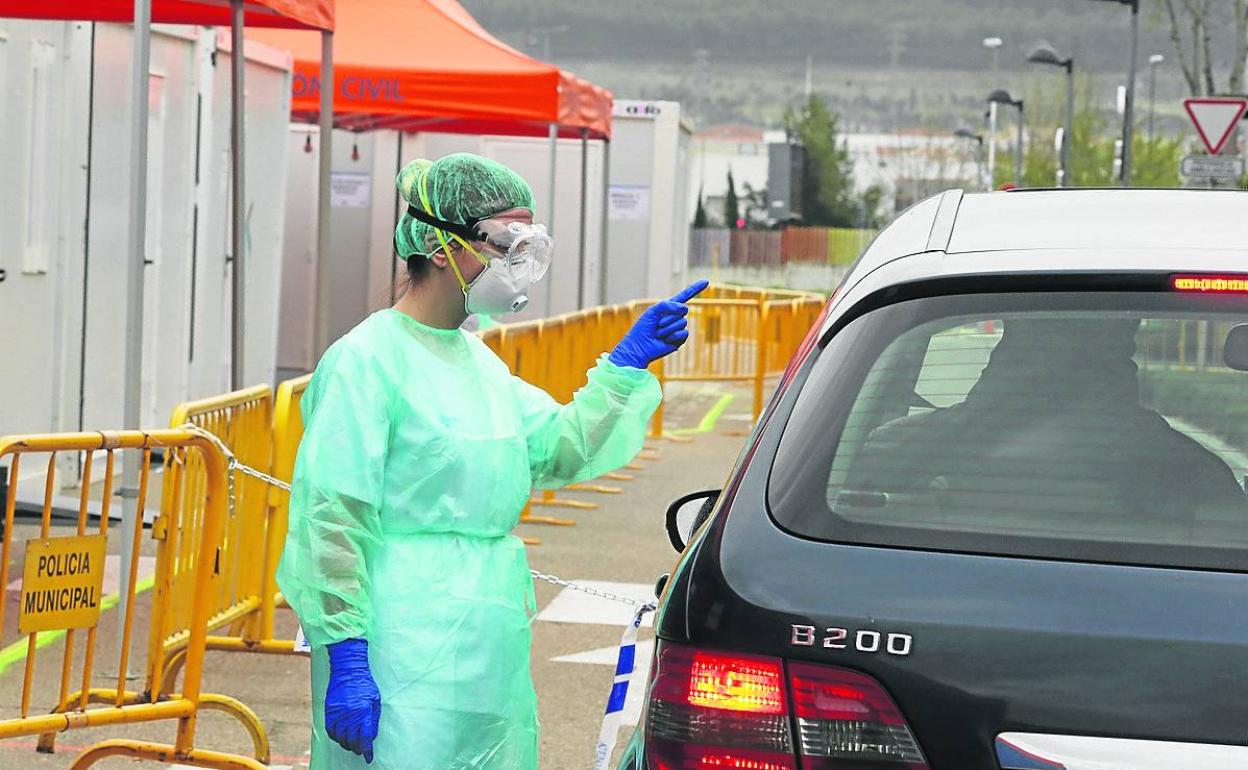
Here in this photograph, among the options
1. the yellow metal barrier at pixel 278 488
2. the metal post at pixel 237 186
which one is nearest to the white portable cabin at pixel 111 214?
the metal post at pixel 237 186

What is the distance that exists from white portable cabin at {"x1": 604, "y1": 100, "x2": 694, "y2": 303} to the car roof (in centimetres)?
1900

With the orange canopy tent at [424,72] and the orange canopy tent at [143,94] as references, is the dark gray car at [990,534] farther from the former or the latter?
the orange canopy tent at [424,72]

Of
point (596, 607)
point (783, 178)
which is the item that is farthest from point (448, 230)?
point (783, 178)

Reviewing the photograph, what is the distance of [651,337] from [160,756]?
209cm

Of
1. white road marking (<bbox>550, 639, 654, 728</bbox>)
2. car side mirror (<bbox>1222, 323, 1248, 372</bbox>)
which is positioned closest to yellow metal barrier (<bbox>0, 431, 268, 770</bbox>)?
white road marking (<bbox>550, 639, 654, 728</bbox>)

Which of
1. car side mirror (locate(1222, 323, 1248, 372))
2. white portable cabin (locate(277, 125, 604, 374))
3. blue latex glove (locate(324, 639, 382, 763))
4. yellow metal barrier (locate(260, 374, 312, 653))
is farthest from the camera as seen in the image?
white portable cabin (locate(277, 125, 604, 374))

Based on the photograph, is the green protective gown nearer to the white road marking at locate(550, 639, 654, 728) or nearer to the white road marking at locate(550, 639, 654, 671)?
the white road marking at locate(550, 639, 654, 728)

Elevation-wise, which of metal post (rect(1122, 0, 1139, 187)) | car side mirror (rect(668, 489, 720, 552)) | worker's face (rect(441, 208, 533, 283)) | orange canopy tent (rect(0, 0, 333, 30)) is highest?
metal post (rect(1122, 0, 1139, 187))

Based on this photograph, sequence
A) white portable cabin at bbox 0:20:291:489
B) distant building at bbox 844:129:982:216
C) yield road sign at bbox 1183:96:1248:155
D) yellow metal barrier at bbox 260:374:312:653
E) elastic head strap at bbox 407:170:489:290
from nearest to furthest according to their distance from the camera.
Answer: elastic head strap at bbox 407:170:489:290
yellow metal barrier at bbox 260:374:312:653
white portable cabin at bbox 0:20:291:489
yield road sign at bbox 1183:96:1248:155
distant building at bbox 844:129:982:216

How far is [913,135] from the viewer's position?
153125mm

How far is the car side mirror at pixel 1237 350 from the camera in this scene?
2795 mm

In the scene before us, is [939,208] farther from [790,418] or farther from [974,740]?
[974,740]

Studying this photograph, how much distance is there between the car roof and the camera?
9.39 feet

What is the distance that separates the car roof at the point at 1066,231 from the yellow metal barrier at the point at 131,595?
7.96ft
